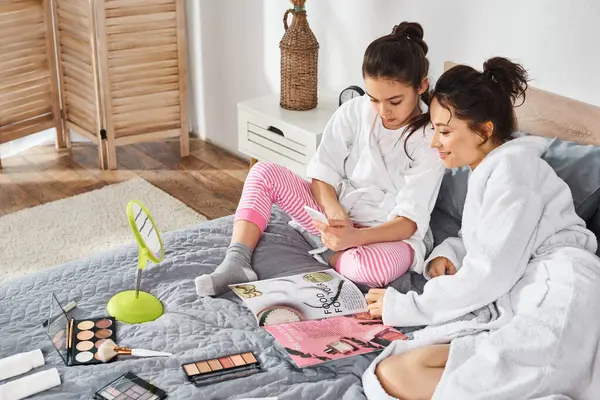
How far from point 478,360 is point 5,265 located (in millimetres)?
1799

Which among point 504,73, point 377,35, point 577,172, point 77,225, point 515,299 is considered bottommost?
point 77,225

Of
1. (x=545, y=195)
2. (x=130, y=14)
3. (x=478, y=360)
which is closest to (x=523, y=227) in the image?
(x=545, y=195)

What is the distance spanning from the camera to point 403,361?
156 cm

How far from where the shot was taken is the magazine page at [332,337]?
1.64 metres

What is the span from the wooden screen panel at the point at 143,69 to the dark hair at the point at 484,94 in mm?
1879

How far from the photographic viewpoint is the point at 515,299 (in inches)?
65.1

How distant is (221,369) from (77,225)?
5.18ft

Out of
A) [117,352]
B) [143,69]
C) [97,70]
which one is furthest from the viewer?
[143,69]

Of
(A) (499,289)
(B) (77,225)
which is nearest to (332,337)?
(A) (499,289)

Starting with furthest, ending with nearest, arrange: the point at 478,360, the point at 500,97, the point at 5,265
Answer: the point at 5,265 < the point at 500,97 < the point at 478,360

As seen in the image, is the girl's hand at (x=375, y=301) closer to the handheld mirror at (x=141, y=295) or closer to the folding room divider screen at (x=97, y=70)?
the handheld mirror at (x=141, y=295)

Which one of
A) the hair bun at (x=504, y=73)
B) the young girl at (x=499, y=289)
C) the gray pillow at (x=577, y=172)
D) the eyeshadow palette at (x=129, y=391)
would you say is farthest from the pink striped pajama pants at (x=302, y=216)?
the eyeshadow palette at (x=129, y=391)

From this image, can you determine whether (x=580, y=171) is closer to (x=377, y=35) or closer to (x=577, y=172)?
(x=577, y=172)

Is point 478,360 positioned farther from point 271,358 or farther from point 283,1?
point 283,1
